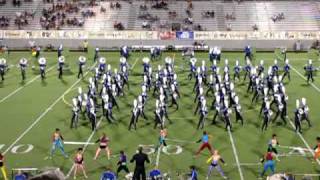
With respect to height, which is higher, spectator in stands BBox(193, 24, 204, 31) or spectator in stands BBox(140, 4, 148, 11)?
spectator in stands BBox(140, 4, 148, 11)

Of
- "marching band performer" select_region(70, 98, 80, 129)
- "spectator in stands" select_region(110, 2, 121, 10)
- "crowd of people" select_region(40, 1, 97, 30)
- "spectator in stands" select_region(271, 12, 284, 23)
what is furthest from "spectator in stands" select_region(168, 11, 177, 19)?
"marching band performer" select_region(70, 98, 80, 129)

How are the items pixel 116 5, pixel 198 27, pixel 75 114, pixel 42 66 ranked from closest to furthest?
pixel 75 114 → pixel 42 66 → pixel 198 27 → pixel 116 5

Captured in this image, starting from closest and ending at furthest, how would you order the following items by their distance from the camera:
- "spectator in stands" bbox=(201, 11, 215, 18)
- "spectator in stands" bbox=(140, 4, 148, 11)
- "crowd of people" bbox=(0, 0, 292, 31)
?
"crowd of people" bbox=(0, 0, 292, 31), "spectator in stands" bbox=(201, 11, 215, 18), "spectator in stands" bbox=(140, 4, 148, 11)

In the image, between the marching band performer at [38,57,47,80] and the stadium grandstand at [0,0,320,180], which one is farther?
the marching band performer at [38,57,47,80]

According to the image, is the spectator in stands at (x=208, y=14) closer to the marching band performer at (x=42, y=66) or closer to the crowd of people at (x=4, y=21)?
the crowd of people at (x=4, y=21)

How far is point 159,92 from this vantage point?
26.2 m

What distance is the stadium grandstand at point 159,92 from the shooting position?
1827cm

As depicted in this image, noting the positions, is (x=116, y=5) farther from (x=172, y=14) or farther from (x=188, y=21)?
(x=188, y=21)

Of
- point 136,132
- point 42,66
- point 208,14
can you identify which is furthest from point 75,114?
point 208,14

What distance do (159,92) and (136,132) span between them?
4.68 metres

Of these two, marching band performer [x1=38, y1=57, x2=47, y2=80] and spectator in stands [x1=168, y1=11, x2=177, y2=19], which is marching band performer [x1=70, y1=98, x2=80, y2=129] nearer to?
marching band performer [x1=38, y1=57, x2=47, y2=80]

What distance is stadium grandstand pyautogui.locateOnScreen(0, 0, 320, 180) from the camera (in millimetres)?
18266

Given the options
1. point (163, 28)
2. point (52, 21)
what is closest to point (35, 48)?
point (52, 21)

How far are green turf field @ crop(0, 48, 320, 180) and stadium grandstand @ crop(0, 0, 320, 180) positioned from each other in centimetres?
5
